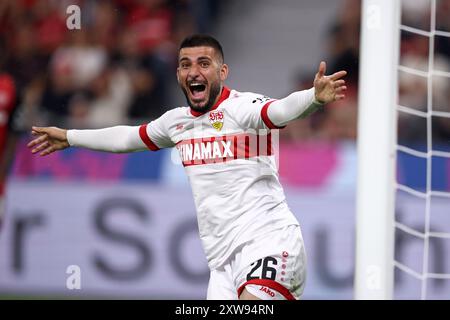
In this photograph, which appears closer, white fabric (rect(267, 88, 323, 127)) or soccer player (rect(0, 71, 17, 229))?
white fabric (rect(267, 88, 323, 127))

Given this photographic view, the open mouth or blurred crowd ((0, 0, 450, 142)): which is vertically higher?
blurred crowd ((0, 0, 450, 142))

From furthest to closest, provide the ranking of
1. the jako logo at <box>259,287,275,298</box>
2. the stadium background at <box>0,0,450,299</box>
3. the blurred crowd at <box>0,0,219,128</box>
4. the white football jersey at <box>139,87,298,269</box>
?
the blurred crowd at <box>0,0,219,128</box> < the stadium background at <box>0,0,450,299</box> < the white football jersey at <box>139,87,298,269</box> < the jako logo at <box>259,287,275,298</box>

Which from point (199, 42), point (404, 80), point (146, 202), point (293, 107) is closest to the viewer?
point (293, 107)

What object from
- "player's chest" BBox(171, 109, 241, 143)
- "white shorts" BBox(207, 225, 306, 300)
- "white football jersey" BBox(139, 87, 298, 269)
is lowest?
"white shorts" BBox(207, 225, 306, 300)

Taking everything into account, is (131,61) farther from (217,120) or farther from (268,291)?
(268,291)

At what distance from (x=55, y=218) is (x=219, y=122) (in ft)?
17.7

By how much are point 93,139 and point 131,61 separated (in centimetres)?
639

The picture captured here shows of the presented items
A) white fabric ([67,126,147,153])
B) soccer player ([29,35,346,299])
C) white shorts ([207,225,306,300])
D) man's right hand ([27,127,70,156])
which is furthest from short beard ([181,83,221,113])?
man's right hand ([27,127,70,156])

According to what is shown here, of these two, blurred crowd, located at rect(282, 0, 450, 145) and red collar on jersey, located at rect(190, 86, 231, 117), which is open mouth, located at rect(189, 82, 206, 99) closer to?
red collar on jersey, located at rect(190, 86, 231, 117)

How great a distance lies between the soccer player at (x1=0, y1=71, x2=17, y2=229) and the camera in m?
11.5

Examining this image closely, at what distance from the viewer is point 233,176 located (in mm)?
6176

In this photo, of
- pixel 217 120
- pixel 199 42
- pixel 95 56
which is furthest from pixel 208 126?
pixel 95 56

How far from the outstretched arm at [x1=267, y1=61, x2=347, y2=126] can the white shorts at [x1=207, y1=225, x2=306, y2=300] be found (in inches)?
27.2

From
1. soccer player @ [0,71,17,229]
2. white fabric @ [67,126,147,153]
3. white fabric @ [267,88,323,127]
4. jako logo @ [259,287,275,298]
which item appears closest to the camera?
white fabric @ [267,88,323,127]
